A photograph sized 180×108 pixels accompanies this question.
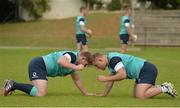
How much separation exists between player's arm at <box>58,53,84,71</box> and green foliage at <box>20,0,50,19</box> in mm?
33833

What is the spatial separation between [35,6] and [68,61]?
112 feet

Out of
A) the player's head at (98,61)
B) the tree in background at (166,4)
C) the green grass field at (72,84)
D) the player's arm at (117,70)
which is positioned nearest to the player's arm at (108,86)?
the green grass field at (72,84)

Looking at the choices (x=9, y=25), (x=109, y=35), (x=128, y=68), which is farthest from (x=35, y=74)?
(x=9, y=25)

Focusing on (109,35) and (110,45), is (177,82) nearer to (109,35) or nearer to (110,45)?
(110,45)

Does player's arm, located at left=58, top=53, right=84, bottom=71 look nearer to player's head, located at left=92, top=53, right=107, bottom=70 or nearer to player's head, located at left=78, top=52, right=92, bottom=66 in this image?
player's head, located at left=78, top=52, right=92, bottom=66

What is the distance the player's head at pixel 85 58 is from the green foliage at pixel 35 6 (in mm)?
34046

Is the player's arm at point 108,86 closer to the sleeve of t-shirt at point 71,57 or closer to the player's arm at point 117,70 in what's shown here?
the player's arm at point 117,70

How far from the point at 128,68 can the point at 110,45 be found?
22.1 m

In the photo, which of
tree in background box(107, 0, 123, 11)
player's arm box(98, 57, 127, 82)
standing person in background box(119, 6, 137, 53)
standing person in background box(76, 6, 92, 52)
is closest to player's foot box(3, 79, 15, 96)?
player's arm box(98, 57, 127, 82)

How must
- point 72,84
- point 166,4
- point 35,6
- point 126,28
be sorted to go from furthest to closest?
point 166,4, point 35,6, point 126,28, point 72,84

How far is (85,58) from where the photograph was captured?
11211mm

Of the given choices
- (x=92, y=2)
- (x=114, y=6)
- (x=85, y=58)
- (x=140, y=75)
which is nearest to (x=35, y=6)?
(x=92, y=2)

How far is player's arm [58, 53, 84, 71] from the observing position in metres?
11.2

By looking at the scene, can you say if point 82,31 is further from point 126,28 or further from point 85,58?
point 85,58
